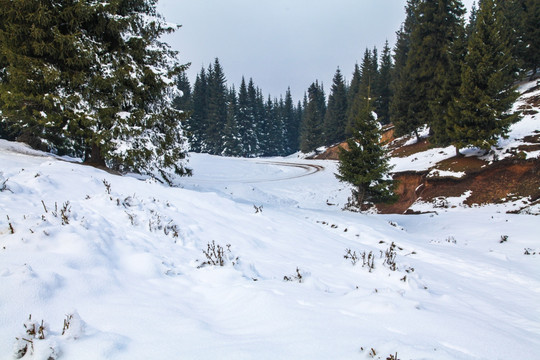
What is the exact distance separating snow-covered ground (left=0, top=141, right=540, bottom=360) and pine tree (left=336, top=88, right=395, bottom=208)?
7.88 m

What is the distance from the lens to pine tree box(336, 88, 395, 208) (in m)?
14.9

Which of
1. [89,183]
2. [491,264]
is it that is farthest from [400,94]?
[89,183]

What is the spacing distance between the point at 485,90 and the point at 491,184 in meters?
5.93

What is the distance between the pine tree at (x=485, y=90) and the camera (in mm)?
16891

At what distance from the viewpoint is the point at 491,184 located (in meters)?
16.7

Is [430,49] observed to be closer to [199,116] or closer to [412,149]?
[412,149]

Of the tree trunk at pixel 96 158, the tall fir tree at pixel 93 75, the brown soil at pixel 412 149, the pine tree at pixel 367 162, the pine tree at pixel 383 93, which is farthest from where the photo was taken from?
the pine tree at pixel 383 93

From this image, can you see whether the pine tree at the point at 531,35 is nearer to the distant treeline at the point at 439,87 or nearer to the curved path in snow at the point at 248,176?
the distant treeline at the point at 439,87

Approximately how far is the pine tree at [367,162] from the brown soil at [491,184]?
6.71ft

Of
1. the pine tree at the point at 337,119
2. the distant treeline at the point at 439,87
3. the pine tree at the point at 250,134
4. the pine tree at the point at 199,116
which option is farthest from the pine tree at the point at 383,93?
the pine tree at the point at 199,116

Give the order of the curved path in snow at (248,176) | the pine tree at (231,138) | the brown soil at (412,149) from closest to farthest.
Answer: the curved path in snow at (248,176), the brown soil at (412,149), the pine tree at (231,138)

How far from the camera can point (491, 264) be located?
592 centimetres

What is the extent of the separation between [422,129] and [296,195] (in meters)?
18.8

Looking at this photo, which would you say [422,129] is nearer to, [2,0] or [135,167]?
[135,167]
